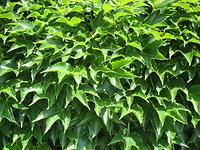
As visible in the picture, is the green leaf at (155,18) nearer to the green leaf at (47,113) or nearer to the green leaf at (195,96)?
the green leaf at (195,96)

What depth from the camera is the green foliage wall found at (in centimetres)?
200

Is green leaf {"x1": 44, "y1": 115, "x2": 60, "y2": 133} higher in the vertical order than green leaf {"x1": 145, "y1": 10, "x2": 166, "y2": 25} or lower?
lower

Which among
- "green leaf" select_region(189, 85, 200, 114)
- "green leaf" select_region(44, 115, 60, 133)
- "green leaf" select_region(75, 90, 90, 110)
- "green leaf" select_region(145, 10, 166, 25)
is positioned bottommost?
"green leaf" select_region(44, 115, 60, 133)

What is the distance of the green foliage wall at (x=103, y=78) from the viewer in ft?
6.56

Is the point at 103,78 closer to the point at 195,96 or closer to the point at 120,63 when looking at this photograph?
the point at 120,63

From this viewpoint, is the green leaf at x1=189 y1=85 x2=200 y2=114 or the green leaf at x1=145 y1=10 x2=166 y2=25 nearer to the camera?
the green leaf at x1=189 y1=85 x2=200 y2=114

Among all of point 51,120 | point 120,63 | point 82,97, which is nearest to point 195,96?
point 120,63

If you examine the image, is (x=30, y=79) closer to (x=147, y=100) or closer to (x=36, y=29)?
(x=36, y=29)

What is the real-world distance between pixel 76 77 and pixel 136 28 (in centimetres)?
49

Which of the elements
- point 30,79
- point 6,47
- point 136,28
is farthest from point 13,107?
point 136,28

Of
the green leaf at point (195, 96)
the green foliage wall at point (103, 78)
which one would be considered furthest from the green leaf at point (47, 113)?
the green leaf at point (195, 96)

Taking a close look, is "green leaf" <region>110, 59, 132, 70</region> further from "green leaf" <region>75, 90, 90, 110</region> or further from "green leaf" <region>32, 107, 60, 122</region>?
"green leaf" <region>32, 107, 60, 122</region>

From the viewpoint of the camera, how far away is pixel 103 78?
6.61ft

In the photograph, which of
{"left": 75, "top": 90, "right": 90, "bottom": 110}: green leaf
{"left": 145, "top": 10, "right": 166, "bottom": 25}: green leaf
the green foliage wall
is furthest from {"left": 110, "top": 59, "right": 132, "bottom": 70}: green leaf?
{"left": 145, "top": 10, "right": 166, "bottom": 25}: green leaf
